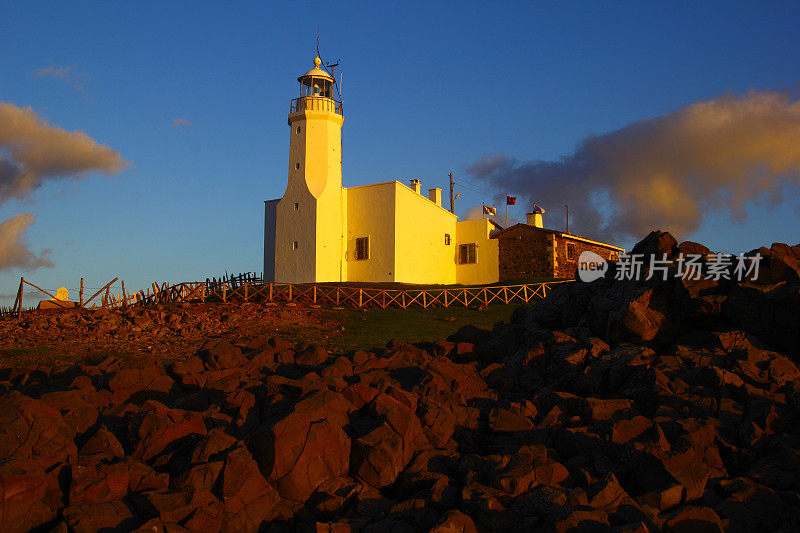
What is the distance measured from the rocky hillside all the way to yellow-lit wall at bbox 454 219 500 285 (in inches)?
1107

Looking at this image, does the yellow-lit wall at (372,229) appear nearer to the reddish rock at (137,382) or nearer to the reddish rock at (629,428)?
the reddish rock at (137,382)

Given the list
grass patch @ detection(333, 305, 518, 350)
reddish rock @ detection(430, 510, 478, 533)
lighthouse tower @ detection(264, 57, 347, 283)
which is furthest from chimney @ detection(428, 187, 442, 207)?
reddish rock @ detection(430, 510, 478, 533)

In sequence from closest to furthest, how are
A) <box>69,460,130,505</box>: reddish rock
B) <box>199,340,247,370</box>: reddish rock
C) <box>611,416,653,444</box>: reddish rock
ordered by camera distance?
<box>69,460,130,505</box>: reddish rock → <box>611,416,653,444</box>: reddish rock → <box>199,340,247,370</box>: reddish rock

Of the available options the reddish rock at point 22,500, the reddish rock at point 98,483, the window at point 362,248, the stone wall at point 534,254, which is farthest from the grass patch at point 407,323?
the reddish rock at point 22,500

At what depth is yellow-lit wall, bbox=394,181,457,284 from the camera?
3628 cm

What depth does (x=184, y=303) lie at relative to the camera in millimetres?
28516

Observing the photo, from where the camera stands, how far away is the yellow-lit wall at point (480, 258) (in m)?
40.3

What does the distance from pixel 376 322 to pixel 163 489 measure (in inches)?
766

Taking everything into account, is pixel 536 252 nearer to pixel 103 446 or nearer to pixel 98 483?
pixel 103 446

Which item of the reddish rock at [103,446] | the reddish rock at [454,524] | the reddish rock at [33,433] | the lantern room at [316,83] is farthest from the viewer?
the lantern room at [316,83]

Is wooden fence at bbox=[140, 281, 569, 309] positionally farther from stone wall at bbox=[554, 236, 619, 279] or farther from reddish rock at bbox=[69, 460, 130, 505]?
reddish rock at bbox=[69, 460, 130, 505]

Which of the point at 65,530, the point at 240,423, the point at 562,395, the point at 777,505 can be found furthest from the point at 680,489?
the point at 65,530

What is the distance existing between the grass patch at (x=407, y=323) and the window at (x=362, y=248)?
7.65m

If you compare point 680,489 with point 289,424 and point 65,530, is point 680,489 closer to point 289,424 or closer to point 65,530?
point 289,424
